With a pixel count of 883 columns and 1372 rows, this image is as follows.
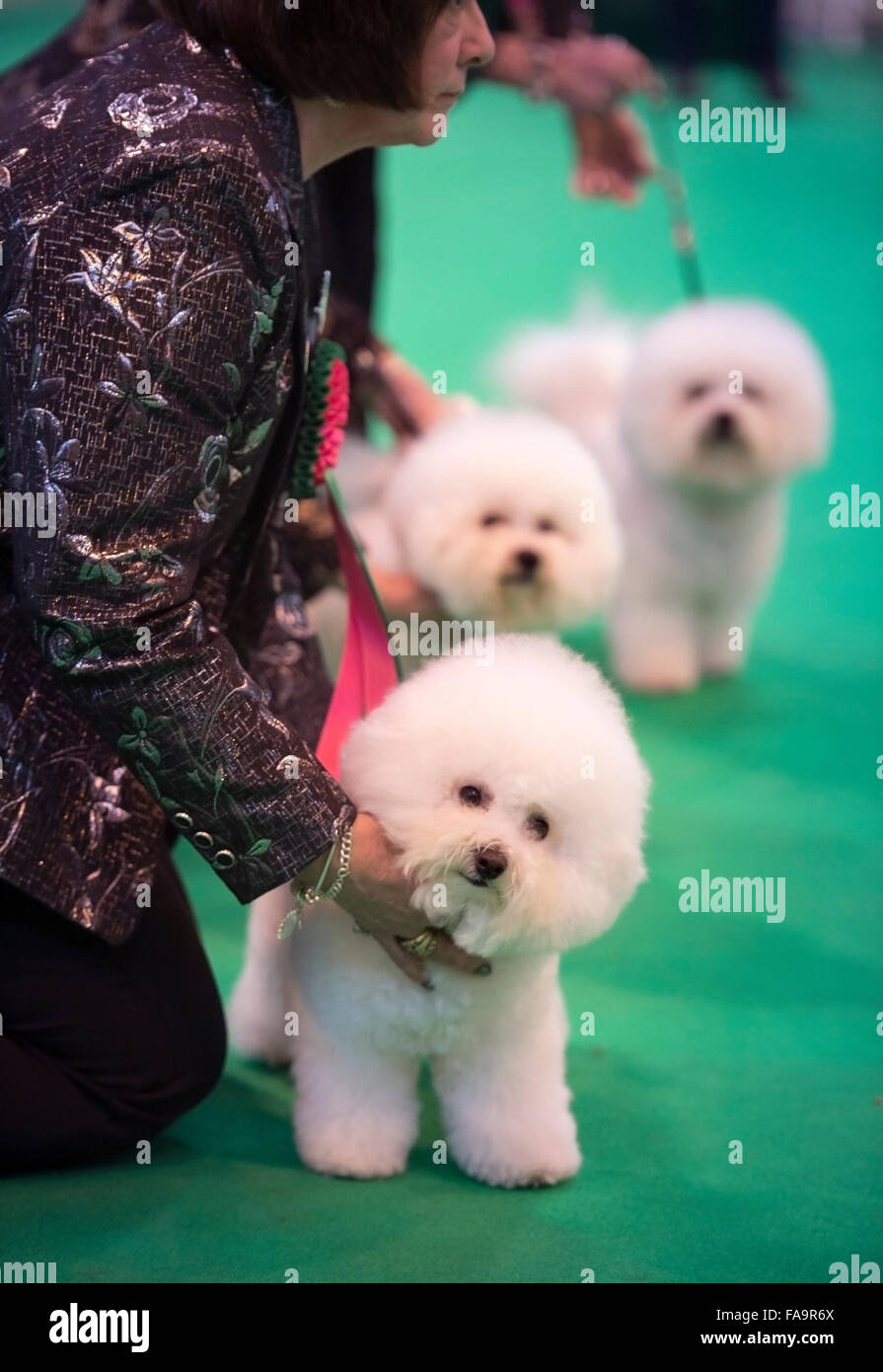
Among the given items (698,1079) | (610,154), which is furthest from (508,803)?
(610,154)

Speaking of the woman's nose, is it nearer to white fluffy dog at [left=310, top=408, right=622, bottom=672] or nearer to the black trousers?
the black trousers

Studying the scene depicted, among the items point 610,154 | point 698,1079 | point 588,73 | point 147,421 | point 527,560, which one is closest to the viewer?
point 147,421

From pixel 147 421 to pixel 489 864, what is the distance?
451mm

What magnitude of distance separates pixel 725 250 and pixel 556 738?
343 cm

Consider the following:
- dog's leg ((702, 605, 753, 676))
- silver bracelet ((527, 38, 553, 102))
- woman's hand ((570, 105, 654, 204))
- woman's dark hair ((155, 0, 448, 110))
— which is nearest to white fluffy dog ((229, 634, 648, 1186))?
woman's dark hair ((155, 0, 448, 110))

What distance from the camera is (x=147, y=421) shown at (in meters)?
1.19

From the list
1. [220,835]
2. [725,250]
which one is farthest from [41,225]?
[725,250]

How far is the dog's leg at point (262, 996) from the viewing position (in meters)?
1.68

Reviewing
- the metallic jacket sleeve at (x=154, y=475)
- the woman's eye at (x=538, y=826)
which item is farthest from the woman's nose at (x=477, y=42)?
the woman's eye at (x=538, y=826)

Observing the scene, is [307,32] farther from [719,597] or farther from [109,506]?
[719,597]

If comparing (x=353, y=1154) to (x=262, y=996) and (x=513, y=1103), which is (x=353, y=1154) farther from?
(x=262, y=996)

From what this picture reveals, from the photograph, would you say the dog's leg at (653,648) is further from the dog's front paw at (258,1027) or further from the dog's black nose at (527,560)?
the dog's front paw at (258,1027)

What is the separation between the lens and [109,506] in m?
1.19

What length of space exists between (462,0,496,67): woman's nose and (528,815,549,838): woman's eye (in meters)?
0.66
